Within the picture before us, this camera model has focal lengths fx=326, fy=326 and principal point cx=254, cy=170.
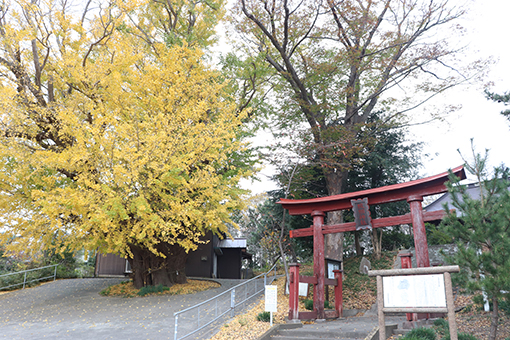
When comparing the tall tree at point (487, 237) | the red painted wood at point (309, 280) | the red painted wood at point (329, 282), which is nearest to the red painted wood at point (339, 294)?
the red painted wood at point (329, 282)

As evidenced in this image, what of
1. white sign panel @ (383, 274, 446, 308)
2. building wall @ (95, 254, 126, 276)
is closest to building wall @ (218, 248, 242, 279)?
building wall @ (95, 254, 126, 276)

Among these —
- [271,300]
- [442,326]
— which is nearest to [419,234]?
[442,326]

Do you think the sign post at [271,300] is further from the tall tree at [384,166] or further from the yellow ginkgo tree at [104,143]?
the tall tree at [384,166]

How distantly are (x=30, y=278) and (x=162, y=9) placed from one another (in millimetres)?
13649

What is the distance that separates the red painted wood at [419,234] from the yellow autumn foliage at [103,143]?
4613 millimetres

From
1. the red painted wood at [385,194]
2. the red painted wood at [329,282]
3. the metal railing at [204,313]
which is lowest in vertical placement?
the metal railing at [204,313]

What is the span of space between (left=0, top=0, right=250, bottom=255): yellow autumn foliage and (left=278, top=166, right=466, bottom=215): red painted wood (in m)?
2.02

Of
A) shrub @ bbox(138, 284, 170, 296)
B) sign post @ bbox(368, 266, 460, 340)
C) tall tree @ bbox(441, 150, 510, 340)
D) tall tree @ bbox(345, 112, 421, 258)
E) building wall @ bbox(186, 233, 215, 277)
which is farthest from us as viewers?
building wall @ bbox(186, 233, 215, 277)

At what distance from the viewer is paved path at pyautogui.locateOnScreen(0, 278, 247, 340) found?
743 centimetres

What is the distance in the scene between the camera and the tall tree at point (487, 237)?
4.39 meters

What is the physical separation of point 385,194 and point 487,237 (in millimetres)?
3312

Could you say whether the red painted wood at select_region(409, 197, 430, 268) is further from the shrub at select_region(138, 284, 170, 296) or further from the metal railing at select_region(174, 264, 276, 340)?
the shrub at select_region(138, 284, 170, 296)

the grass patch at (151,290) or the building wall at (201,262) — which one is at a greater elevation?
the building wall at (201,262)

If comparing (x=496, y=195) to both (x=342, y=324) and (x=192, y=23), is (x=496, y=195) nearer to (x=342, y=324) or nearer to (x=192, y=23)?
Answer: (x=342, y=324)
